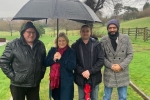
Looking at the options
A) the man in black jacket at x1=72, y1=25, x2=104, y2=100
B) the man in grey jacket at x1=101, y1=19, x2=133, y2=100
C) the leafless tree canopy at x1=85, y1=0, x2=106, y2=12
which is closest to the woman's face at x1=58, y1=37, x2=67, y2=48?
the man in black jacket at x1=72, y1=25, x2=104, y2=100

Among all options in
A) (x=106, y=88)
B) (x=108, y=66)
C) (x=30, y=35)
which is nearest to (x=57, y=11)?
(x=30, y=35)

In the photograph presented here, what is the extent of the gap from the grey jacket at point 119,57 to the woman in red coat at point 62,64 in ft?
2.19

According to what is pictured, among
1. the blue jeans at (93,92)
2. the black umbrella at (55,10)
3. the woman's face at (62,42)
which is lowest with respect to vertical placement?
the blue jeans at (93,92)

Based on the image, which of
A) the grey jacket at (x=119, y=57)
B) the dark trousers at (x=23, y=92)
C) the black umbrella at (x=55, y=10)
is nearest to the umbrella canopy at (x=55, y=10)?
the black umbrella at (x=55, y=10)

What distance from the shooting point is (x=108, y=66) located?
4.32 meters

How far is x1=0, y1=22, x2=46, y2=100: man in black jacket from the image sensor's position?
3.80 meters

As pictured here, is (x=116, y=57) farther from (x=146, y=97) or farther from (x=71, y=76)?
(x=146, y=97)

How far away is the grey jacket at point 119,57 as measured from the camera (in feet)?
14.2

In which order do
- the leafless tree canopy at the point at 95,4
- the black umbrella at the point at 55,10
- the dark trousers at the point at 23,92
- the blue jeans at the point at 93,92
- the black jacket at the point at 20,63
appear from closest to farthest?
the black umbrella at the point at 55,10, the black jacket at the point at 20,63, the dark trousers at the point at 23,92, the blue jeans at the point at 93,92, the leafless tree canopy at the point at 95,4

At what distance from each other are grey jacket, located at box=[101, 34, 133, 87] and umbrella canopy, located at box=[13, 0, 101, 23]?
2.44 ft

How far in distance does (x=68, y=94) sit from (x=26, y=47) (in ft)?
3.69

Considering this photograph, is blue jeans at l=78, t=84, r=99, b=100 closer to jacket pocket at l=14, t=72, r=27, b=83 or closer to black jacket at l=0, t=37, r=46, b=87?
black jacket at l=0, t=37, r=46, b=87

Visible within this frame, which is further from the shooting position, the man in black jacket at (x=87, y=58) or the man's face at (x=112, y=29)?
the man's face at (x=112, y=29)

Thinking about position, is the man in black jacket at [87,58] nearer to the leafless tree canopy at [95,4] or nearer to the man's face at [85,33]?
the man's face at [85,33]
